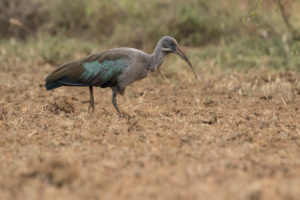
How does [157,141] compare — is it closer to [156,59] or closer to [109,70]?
[109,70]

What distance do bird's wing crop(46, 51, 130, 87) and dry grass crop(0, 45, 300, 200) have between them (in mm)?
346

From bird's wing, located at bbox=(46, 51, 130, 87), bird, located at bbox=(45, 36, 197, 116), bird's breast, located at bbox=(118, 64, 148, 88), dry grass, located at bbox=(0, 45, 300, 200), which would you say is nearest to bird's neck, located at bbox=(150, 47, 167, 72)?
bird, located at bbox=(45, 36, 197, 116)

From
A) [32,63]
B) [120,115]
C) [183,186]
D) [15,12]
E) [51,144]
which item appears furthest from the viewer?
[15,12]

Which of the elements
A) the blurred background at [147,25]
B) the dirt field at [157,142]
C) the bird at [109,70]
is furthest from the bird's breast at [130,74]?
the blurred background at [147,25]

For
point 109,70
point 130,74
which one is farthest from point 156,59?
point 109,70

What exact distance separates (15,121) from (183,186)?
9.40ft

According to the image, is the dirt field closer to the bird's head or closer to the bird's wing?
the bird's wing

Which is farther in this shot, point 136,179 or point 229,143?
point 229,143

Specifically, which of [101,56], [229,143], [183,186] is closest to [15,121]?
[101,56]

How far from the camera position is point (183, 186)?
3398mm

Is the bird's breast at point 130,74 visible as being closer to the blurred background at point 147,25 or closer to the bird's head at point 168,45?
the bird's head at point 168,45

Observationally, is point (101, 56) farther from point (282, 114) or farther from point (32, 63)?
point (32, 63)

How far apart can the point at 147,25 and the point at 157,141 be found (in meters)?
7.58

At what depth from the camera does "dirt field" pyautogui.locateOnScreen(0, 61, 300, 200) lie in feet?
11.1
